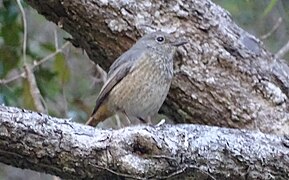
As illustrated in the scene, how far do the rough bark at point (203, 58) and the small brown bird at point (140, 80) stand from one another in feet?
0.20

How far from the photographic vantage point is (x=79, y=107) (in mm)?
5742

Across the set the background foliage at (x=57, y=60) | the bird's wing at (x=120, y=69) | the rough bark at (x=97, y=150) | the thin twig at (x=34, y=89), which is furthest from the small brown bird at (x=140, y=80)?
the rough bark at (x=97, y=150)

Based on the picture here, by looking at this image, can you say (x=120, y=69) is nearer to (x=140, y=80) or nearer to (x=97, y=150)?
(x=140, y=80)

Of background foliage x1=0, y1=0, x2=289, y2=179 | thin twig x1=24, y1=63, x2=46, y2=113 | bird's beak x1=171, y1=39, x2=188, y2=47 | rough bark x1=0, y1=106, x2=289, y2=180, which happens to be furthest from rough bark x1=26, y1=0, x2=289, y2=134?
rough bark x1=0, y1=106, x2=289, y2=180

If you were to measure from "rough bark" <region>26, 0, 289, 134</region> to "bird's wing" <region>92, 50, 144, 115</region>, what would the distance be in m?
0.07

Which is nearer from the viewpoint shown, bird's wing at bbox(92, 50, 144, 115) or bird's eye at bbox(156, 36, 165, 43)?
bird's wing at bbox(92, 50, 144, 115)

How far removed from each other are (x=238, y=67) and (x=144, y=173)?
1.64 metres

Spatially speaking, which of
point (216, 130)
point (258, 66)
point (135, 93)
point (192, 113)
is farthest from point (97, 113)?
point (216, 130)

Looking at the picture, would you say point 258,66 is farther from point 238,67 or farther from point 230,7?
point 230,7

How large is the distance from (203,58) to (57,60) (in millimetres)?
1147

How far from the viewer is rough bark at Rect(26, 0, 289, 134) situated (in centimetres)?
473

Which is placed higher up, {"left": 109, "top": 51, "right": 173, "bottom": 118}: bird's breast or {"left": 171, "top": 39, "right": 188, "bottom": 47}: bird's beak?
{"left": 171, "top": 39, "right": 188, "bottom": 47}: bird's beak

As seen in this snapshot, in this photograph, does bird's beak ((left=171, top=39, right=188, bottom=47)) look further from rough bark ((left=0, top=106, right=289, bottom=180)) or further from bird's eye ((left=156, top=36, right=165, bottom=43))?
rough bark ((left=0, top=106, right=289, bottom=180))

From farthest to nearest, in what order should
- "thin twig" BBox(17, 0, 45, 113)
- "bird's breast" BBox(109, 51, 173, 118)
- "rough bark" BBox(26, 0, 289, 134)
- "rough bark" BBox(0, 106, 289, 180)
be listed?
"thin twig" BBox(17, 0, 45, 113) → "bird's breast" BBox(109, 51, 173, 118) → "rough bark" BBox(26, 0, 289, 134) → "rough bark" BBox(0, 106, 289, 180)
